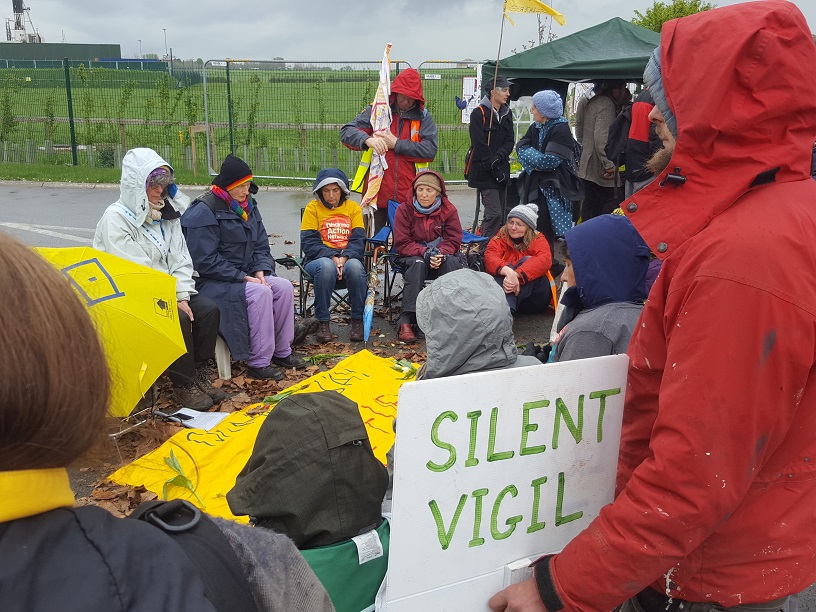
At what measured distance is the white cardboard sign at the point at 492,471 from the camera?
4.96 feet

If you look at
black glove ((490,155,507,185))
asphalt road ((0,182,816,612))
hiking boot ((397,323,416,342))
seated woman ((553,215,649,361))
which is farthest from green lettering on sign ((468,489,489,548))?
black glove ((490,155,507,185))

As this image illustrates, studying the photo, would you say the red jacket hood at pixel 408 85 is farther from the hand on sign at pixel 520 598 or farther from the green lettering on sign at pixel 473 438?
the hand on sign at pixel 520 598

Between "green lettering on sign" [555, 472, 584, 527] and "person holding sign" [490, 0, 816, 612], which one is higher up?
"person holding sign" [490, 0, 816, 612]

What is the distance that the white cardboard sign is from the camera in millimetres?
1512

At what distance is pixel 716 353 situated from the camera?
1.26 m

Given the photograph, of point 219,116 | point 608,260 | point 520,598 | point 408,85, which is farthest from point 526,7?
point 219,116

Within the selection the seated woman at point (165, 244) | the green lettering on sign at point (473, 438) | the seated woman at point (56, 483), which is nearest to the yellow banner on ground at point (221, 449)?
the seated woman at point (165, 244)

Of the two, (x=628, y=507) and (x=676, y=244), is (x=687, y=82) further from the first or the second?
(x=628, y=507)

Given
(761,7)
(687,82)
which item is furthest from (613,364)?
(761,7)

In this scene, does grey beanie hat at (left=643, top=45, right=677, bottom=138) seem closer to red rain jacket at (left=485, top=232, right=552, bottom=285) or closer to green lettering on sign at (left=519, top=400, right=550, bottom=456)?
green lettering on sign at (left=519, top=400, right=550, bottom=456)

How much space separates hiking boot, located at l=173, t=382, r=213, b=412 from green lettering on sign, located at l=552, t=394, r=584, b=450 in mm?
4084

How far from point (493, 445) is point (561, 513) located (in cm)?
28

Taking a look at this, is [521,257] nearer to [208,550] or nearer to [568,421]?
[568,421]

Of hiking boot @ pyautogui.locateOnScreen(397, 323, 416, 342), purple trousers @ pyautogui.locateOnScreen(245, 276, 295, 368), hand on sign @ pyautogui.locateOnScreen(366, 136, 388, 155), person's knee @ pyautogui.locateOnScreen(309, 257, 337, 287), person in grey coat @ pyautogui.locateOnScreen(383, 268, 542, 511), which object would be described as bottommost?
hiking boot @ pyautogui.locateOnScreen(397, 323, 416, 342)
